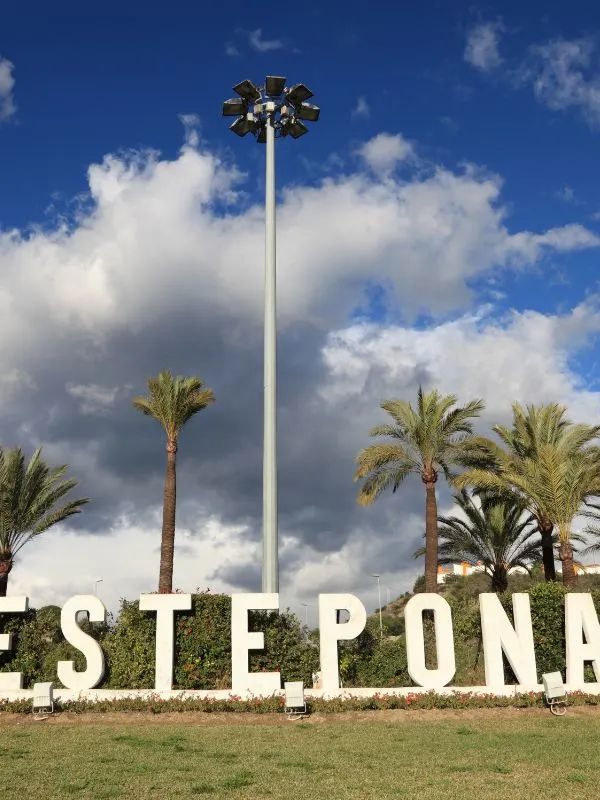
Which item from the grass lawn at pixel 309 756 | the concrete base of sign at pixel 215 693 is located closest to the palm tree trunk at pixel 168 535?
the concrete base of sign at pixel 215 693

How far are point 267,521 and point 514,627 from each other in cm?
684

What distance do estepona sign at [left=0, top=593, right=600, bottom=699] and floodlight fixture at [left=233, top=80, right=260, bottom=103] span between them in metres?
14.0

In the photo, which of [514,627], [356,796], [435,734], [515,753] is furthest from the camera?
[514,627]

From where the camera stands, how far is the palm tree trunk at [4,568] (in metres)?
29.3

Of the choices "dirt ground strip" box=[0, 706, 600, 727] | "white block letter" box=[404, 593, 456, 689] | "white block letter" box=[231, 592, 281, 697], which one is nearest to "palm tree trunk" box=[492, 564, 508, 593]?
"white block letter" box=[404, 593, 456, 689]

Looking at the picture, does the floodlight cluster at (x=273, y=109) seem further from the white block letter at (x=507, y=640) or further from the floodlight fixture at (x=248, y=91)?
the white block letter at (x=507, y=640)

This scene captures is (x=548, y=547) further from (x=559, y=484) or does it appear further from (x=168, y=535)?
(x=168, y=535)

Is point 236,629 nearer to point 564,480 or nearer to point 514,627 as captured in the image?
point 514,627

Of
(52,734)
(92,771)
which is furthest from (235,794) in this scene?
(52,734)

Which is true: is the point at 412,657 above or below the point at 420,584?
below

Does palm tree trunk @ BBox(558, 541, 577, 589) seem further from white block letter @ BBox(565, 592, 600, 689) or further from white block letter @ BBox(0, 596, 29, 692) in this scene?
white block letter @ BBox(0, 596, 29, 692)

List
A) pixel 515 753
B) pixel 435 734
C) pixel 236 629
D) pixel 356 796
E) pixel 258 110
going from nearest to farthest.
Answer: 1. pixel 356 796
2. pixel 515 753
3. pixel 435 734
4. pixel 236 629
5. pixel 258 110

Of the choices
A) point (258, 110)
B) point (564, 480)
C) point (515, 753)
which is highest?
point (258, 110)

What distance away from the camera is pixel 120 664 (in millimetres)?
18641
